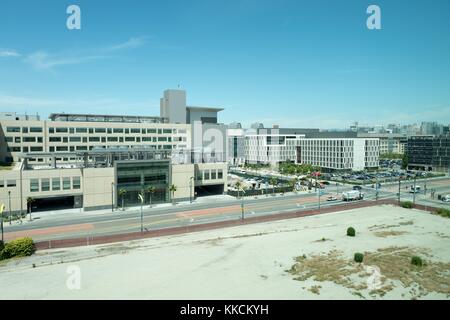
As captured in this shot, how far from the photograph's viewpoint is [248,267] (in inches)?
1380

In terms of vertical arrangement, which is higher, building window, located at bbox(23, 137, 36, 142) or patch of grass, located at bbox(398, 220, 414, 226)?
building window, located at bbox(23, 137, 36, 142)

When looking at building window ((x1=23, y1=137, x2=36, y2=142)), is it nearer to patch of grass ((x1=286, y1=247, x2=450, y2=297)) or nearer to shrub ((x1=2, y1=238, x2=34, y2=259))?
shrub ((x1=2, y1=238, x2=34, y2=259))

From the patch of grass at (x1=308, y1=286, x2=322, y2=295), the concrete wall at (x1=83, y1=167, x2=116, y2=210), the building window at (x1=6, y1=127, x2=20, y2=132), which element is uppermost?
the building window at (x1=6, y1=127, x2=20, y2=132)

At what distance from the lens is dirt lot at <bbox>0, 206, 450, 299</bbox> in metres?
28.9

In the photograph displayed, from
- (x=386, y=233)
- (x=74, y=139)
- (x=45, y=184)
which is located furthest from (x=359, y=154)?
(x=45, y=184)

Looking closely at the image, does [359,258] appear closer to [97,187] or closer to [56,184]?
[97,187]

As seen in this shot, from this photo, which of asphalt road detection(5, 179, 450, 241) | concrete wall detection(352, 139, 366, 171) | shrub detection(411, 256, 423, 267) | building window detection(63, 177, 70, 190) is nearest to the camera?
shrub detection(411, 256, 423, 267)

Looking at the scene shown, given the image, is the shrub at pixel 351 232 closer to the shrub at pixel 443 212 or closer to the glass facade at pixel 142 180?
the shrub at pixel 443 212

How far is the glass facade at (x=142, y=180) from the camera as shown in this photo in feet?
224

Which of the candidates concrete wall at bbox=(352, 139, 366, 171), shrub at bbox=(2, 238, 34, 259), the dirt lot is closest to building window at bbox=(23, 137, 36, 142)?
shrub at bbox=(2, 238, 34, 259)

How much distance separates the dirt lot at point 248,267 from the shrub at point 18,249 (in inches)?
57.4

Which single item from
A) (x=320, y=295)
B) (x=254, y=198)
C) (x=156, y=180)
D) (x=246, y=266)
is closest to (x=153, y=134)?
(x=156, y=180)

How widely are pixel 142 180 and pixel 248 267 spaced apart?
41.1 metres

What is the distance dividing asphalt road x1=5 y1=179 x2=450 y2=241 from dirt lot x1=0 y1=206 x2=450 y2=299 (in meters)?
8.65
